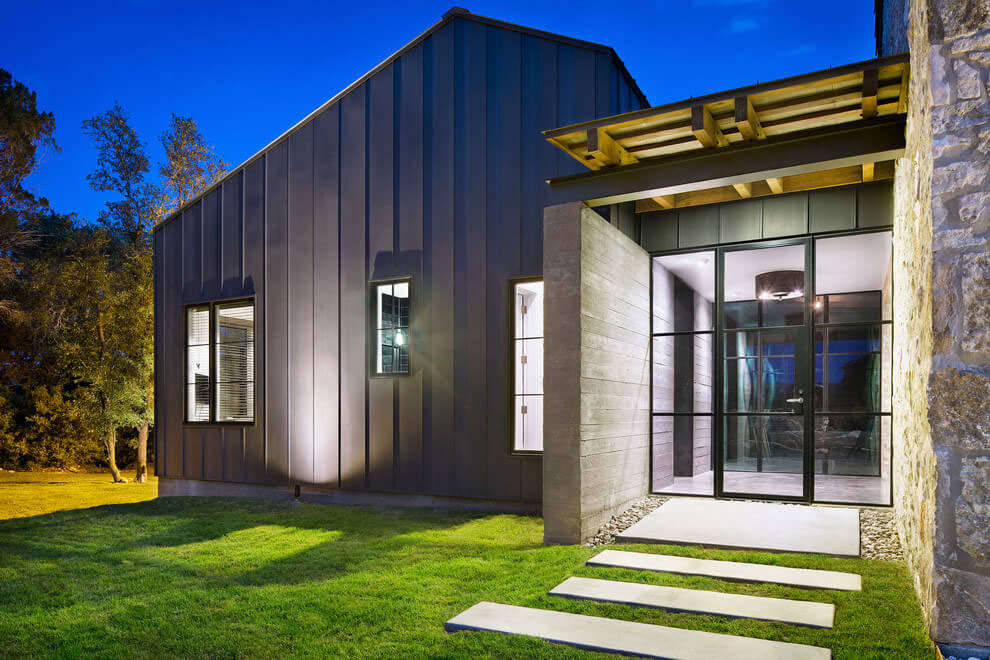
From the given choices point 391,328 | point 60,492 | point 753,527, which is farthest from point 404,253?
point 60,492

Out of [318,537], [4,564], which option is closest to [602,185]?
[318,537]

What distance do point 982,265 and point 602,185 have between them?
2878 millimetres

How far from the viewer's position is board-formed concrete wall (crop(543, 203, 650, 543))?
5.03 metres

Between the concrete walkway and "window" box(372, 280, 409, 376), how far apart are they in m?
3.41

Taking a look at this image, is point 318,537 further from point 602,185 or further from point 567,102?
point 567,102

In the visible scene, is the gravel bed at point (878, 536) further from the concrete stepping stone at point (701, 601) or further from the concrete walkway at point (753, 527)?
the concrete stepping stone at point (701, 601)

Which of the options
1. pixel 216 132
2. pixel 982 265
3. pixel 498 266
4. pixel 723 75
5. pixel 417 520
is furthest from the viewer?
pixel 216 132

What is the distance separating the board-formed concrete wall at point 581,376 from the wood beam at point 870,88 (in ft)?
6.65

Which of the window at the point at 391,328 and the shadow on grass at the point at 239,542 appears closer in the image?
the shadow on grass at the point at 239,542

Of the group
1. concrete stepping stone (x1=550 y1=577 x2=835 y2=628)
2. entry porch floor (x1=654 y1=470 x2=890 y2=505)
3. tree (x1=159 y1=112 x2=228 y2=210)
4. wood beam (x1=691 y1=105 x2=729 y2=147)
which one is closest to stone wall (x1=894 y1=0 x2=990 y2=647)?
concrete stepping stone (x1=550 y1=577 x2=835 y2=628)

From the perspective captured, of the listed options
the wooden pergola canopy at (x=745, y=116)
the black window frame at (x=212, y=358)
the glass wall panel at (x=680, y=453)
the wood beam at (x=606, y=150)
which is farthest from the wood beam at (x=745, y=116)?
the black window frame at (x=212, y=358)

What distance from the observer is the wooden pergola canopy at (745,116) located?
3970 millimetres

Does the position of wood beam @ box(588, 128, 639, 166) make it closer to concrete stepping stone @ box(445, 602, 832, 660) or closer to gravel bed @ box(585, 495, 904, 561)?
gravel bed @ box(585, 495, 904, 561)

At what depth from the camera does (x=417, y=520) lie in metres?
6.48
